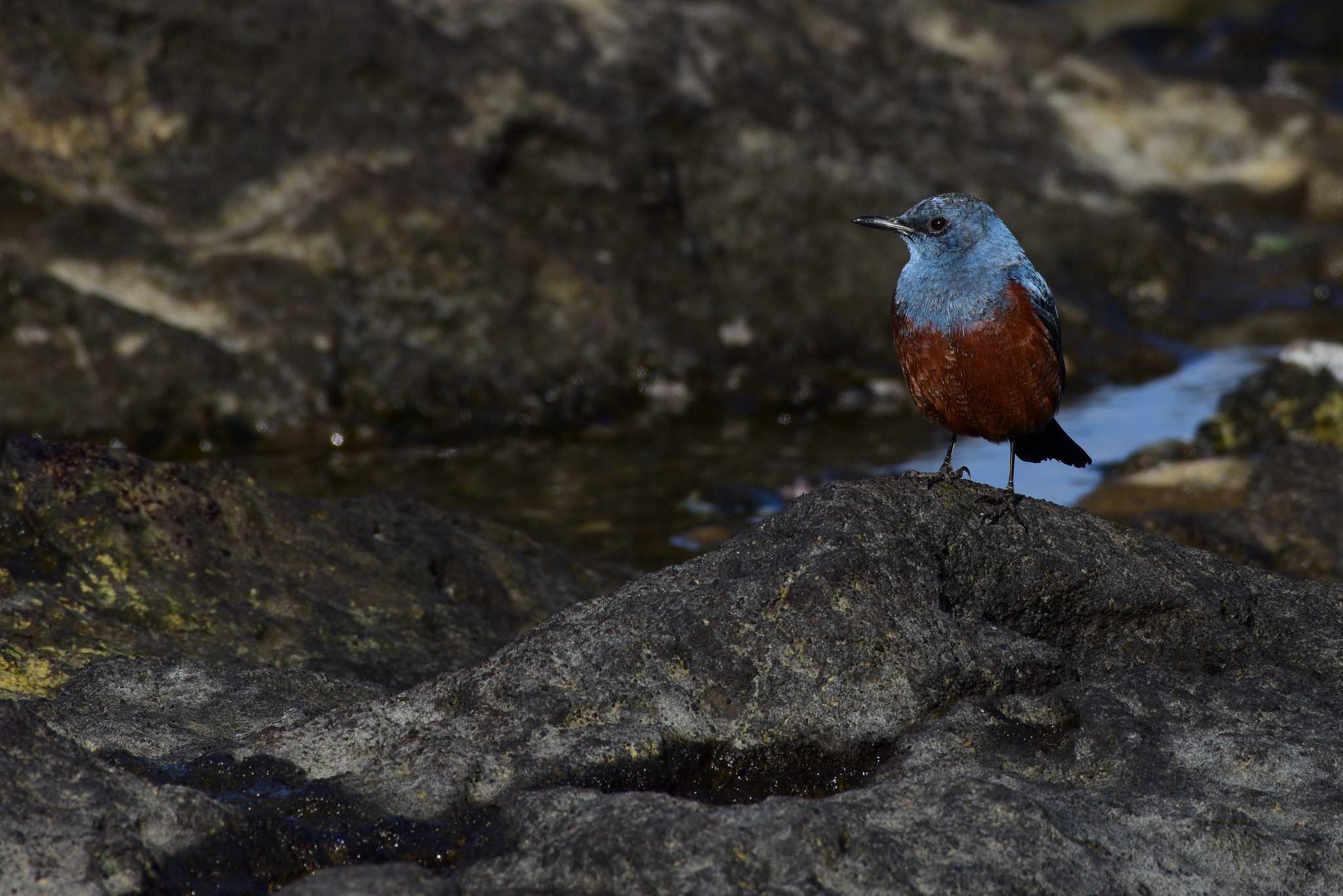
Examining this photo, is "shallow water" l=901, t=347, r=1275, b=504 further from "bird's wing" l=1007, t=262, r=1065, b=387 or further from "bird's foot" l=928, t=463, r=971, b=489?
"bird's foot" l=928, t=463, r=971, b=489

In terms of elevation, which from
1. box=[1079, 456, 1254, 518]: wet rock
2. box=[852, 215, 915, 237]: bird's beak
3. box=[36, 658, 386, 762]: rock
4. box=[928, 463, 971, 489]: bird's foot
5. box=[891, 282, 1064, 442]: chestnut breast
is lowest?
box=[36, 658, 386, 762]: rock

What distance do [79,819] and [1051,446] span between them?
3713 millimetres

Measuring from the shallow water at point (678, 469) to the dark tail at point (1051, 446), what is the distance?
2840mm

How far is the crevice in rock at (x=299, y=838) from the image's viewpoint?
3.27 meters

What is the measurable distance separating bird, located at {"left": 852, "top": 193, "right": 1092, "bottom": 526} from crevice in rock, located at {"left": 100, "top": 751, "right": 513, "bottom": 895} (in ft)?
7.49

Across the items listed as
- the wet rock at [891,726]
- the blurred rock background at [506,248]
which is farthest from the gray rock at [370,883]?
the blurred rock background at [506,248]

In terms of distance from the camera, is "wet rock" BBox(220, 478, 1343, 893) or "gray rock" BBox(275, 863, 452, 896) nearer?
"gray rock" BBox(275, 863, 452, 896)

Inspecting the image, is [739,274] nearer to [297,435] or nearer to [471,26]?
[471,26]

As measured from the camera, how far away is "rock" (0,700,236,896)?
313cm

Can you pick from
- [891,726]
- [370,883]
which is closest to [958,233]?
[891,726]

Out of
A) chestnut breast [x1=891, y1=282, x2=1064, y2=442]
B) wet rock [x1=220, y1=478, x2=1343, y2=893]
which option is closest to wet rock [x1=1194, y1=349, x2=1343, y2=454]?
chestnut breast [x1=891, y1=282, x2=1064, y2=442]

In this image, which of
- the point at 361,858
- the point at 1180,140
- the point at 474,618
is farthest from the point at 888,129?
the point at 361,858

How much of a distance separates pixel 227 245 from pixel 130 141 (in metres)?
0.97

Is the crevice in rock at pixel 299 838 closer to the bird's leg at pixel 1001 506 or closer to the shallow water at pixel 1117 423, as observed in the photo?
the bird's leg at pixel 1001 506
